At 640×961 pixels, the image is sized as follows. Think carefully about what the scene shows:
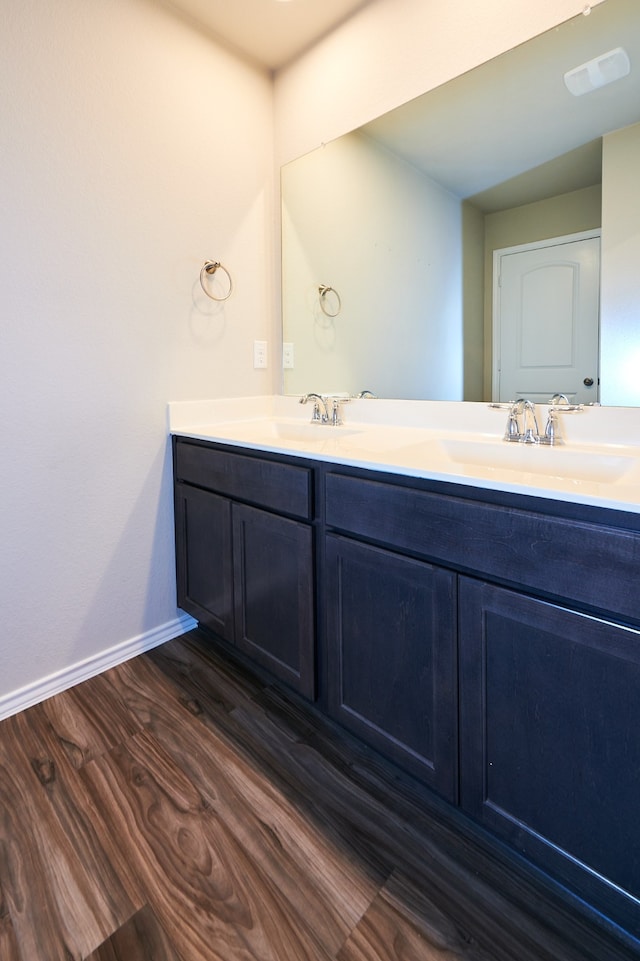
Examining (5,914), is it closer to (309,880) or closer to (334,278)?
(309,880)

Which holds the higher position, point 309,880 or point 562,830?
point 562,830

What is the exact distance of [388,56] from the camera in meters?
1.68

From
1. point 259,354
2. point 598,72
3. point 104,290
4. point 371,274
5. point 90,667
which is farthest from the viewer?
point 259,354

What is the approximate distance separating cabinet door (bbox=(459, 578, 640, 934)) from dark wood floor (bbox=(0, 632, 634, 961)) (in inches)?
5.9

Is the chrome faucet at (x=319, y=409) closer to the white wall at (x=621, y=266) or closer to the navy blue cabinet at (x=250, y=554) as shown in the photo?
the navy blue cabinet at (x=250, y=554)

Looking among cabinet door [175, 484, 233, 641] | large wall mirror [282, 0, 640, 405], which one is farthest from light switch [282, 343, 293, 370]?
cabinet door [175, 484, 233, 641]

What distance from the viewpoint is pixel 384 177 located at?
180 cm

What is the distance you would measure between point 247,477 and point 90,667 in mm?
906

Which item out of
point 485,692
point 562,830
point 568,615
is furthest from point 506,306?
point 562,830

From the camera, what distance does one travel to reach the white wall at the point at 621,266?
1255 millimetres

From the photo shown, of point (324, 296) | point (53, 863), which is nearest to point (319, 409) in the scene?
point (324, 296)

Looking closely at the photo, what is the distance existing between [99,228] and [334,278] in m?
0.86

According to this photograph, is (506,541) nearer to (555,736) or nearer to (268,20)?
(555,736)

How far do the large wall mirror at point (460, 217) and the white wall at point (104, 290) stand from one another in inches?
13.5
